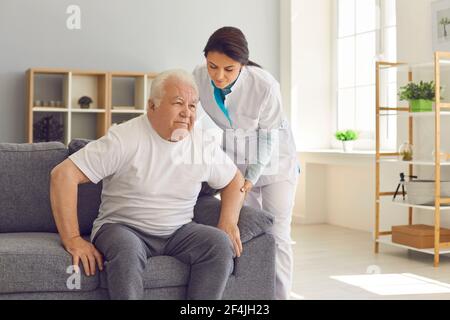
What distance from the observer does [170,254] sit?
2375mm

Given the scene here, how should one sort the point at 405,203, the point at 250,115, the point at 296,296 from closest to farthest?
the point at 250,115, the point at 296,296, the point at 405,203

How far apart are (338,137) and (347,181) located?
0.47m

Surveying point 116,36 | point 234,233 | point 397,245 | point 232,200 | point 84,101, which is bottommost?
point 397,245

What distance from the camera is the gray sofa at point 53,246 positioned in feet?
7.30

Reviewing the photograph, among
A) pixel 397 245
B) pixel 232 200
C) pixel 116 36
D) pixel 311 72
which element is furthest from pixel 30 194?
pixel 311 72

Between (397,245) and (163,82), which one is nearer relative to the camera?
(163,82)

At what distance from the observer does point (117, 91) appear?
5824 mm

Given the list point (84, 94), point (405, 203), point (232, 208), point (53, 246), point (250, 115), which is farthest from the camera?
point (84, 94)

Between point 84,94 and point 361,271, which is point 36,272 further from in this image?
point 84,94

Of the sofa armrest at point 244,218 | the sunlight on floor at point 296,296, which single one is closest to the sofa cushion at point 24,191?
the sofa armrest at point 244,218

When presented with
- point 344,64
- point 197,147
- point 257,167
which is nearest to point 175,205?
point 197,147

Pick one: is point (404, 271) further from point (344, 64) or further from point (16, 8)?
point (16, 8)

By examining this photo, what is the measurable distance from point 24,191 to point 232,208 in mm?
902

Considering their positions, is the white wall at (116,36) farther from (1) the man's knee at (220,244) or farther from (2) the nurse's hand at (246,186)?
(1) the man's knee at (220,244)
